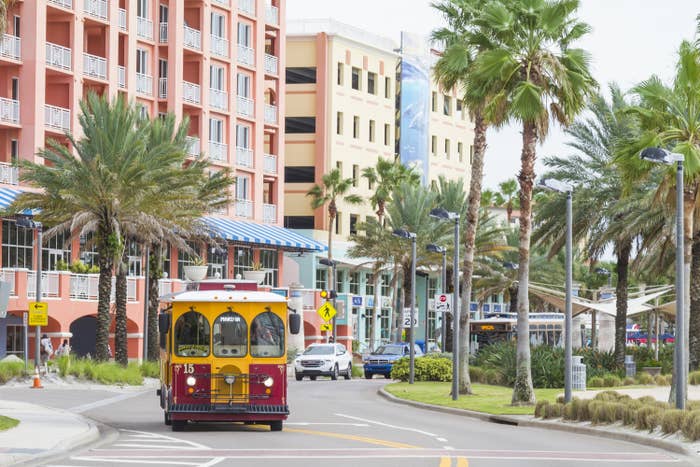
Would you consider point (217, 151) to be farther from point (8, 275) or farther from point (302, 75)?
point (8, 275)

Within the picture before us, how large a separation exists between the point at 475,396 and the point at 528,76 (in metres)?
10.4

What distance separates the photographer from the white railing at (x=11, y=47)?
66.2 meters

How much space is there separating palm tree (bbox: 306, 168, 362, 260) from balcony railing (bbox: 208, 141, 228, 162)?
40.3 ft

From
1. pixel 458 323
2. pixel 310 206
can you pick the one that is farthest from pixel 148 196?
pixel 310 206

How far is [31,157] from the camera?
66875mm

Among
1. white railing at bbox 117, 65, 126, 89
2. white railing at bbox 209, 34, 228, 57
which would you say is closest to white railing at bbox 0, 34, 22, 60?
white railing at bbox 117, 65, 126, 89

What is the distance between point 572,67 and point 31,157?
35.7 metres

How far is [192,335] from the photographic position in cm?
2675

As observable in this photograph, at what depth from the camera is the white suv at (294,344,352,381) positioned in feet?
204

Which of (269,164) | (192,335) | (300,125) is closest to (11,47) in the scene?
(269,164)

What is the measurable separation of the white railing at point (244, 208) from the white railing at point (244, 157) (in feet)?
7.42

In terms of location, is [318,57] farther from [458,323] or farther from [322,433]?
[322,433]

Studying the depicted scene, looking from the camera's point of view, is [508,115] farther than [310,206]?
No

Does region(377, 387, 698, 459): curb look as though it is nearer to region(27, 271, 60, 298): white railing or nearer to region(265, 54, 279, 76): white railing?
region(27, 271, 60, 298): white railing
